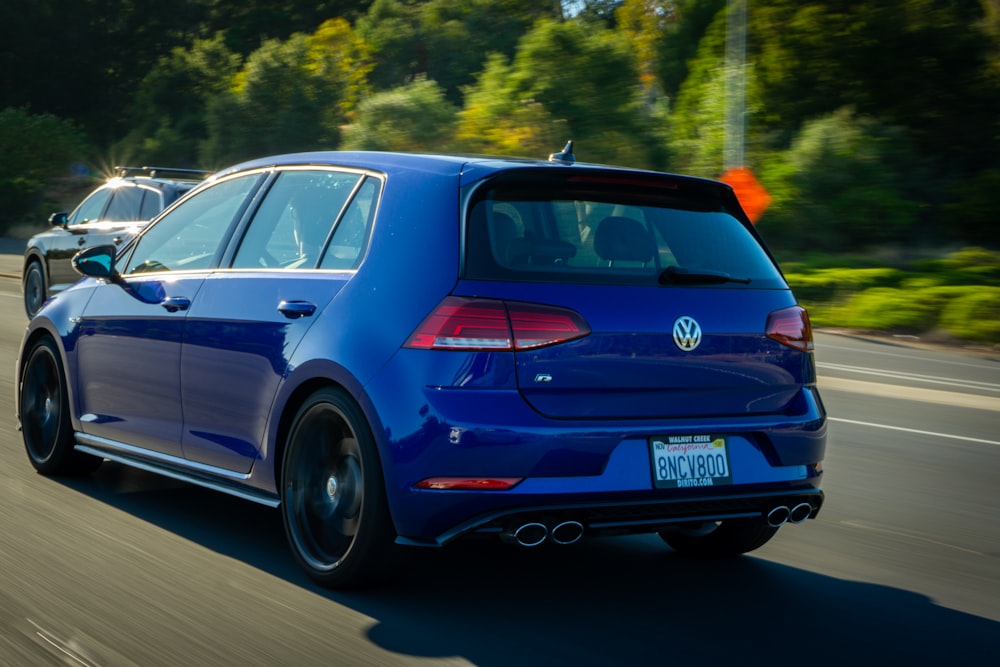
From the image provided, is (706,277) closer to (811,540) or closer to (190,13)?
(811,540)

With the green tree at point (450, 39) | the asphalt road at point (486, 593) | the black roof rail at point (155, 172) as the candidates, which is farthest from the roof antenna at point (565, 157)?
the green tree at point (450, 39)

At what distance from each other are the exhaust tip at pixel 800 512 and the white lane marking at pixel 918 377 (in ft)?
28.6

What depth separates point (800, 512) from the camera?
522cm

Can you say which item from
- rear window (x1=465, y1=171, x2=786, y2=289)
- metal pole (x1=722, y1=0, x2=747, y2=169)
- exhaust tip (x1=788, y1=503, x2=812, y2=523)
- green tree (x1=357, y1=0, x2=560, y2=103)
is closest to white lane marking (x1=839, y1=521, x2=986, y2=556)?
exhaust tip (x1=788, y1=503, x2=812, y2=523)

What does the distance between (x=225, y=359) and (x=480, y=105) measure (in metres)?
33.2

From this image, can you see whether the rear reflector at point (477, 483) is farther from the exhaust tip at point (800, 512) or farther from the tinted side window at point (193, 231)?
the tinted side window at point (193, 231)

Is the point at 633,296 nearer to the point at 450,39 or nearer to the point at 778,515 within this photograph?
the point at 778,515

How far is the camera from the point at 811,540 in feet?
20.5

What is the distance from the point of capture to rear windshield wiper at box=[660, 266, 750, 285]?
16.6ft

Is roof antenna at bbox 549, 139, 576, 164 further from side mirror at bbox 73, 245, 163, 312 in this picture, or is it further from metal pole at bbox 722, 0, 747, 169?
metal pole at bbox 722, 0, 747, 169

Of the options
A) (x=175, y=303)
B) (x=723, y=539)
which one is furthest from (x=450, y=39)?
(x=723, y=539)

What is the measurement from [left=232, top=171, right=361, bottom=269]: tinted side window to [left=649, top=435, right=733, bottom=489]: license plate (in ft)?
5.09

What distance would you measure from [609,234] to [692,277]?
340 mm

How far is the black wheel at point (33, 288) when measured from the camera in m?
17.9
